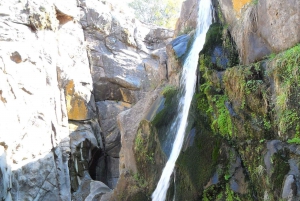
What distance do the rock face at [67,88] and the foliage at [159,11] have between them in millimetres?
7328

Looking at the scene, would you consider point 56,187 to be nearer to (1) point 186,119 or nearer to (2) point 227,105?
(1) point 186,119

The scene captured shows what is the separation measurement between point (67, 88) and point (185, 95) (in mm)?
7265

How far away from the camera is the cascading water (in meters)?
6.80

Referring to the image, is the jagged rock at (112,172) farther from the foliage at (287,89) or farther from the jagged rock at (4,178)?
the foliage at (287,89)

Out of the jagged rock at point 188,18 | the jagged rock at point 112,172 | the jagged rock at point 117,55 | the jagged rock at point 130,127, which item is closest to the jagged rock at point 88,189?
the jagged rock at point 112,172

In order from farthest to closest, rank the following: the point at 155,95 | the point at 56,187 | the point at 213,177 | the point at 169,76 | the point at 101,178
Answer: the point at 101,178
the point at 56,187
the point at 169,76
the point at 155,95
the point at 213,177

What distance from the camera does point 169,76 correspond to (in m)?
9.68

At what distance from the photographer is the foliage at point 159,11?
2547 cm

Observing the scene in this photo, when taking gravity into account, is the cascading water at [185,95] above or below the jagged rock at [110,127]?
above

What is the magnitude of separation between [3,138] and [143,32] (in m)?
10.5

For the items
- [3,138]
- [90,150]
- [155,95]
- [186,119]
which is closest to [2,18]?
[3,138]

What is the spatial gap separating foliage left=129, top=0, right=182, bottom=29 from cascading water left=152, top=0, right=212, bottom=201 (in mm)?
15867

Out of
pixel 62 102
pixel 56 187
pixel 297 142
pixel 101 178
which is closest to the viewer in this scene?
pixel 297 142

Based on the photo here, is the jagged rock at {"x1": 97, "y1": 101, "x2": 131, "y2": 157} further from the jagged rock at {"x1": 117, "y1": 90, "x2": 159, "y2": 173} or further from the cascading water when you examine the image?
the cascading water
